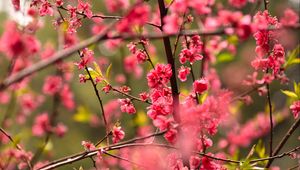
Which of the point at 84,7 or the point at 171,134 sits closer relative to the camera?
the point at 171,134

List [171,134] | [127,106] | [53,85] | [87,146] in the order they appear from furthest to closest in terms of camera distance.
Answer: [53,85], [127,106], [87,146], [171,134]

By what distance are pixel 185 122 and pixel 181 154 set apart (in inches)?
15.3

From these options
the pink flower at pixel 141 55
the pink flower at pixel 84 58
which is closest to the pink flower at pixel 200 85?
the pink flower at pixel 141 55

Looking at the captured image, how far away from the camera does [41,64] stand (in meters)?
1.32

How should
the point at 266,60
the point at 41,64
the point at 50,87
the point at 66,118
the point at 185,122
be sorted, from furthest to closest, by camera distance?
the point at 66,118 → the point at 50,87 → the point at 266,60 → the point at 185,122 → the point at 41,64

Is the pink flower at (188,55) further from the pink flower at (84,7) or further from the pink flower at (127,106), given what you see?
the pink flower at (84,7)

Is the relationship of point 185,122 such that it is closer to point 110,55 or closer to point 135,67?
point 135,67

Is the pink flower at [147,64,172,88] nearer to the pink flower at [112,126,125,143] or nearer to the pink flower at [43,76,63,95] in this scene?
the pink flower at [112,126,125,143]

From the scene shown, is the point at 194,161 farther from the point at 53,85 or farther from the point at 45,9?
the point at 53,85

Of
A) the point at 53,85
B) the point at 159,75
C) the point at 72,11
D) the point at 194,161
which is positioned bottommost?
the point at 194,161

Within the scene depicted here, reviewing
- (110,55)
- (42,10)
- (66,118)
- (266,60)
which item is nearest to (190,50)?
(266,60)

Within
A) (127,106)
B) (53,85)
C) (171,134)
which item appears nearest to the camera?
(171,134)

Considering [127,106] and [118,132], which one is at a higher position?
[127,106]

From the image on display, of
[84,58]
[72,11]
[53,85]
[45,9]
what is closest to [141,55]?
[84,58]
